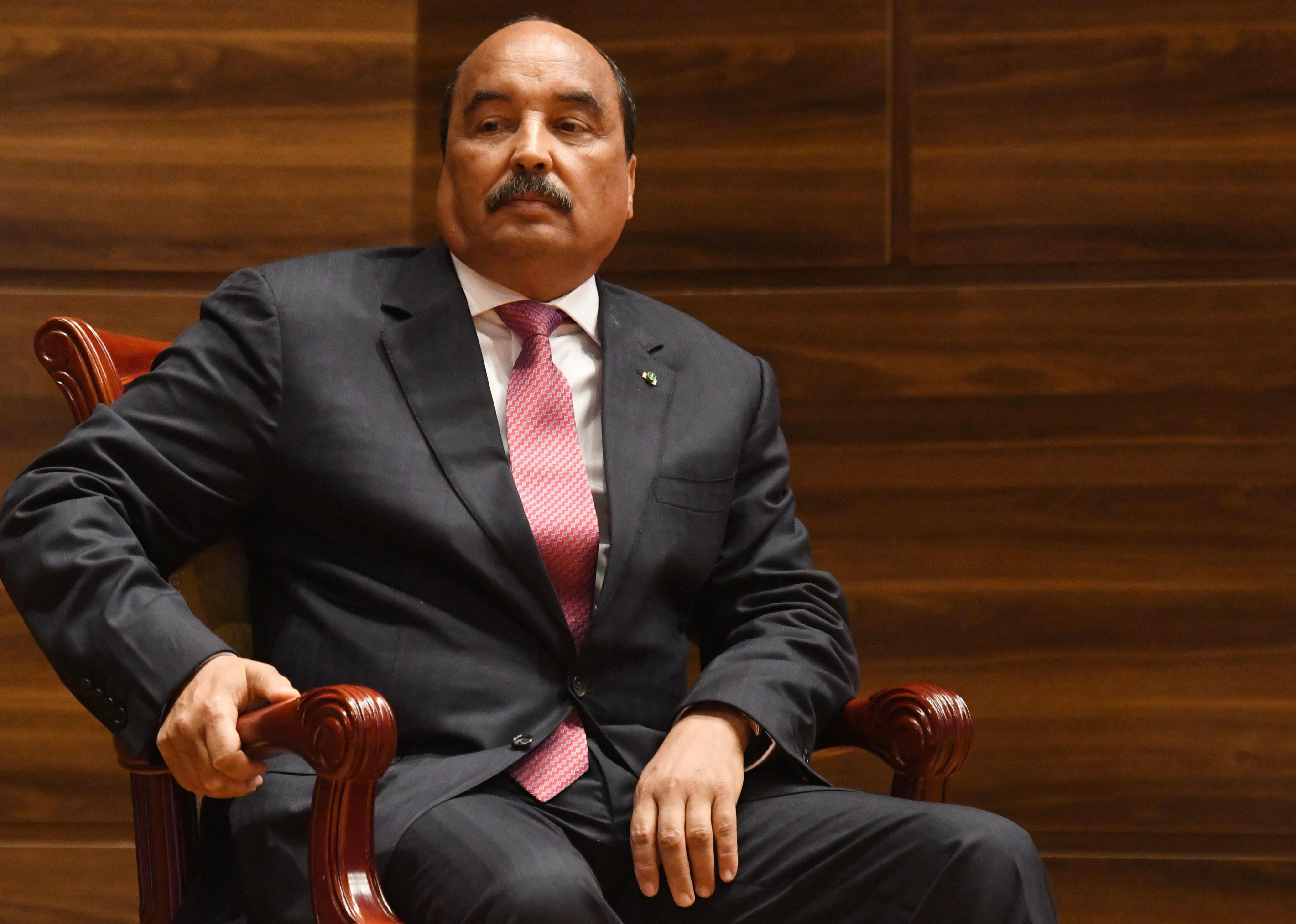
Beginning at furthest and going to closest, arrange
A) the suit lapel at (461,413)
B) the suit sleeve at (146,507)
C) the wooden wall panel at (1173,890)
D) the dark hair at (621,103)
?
1. the wooden wall panel at (1173,890)
2. the dark hair at (621,103)
3. the suit lapel at (461,413)
4. the suit sleeve at (146,507)

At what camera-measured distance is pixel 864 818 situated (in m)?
1.31

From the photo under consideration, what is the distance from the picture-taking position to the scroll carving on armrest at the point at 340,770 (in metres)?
1.04

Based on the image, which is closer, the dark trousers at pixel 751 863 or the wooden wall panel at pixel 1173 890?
the dark trousers at pixel 751 863

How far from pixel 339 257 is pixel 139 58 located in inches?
36.5

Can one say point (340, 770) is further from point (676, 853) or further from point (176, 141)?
point (176, 141)

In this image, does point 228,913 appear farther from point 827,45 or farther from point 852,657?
point 827,45

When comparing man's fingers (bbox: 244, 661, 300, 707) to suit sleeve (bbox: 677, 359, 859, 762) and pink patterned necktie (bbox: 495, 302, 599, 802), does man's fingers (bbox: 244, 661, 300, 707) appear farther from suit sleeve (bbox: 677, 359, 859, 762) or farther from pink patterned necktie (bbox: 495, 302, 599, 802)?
suit sleeve (bbox: 677, 359, 859, 762)

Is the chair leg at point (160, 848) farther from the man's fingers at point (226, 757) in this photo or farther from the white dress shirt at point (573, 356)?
the white dress shirt at point (573, 356)

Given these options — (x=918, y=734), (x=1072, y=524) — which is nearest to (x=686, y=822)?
(x=918, y=734)

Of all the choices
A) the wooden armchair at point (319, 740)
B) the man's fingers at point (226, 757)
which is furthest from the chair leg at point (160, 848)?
the man's fingers at point (226, 757)

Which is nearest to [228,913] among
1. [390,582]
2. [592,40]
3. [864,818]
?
[390,582]

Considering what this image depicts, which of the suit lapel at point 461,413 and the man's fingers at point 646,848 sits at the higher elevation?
the suit lapel at point 461,413

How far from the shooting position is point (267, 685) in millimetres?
1130

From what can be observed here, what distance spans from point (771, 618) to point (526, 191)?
60cm
